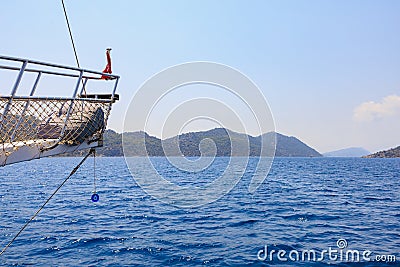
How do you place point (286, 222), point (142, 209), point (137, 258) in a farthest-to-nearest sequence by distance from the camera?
1. point (142, 209)
2. point (286, 222)
3. point (137, 258)

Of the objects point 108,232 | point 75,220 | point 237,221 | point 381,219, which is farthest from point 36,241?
point 381,219

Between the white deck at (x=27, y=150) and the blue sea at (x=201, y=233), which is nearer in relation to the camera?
the white deck at (x=27, y=150)

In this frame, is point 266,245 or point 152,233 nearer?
point 266,245

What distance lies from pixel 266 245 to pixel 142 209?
1373 cm

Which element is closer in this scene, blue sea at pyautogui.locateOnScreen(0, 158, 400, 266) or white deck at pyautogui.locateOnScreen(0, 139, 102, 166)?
white deck at pyautogui.locateOnScreen(0, 139, 102, 166)

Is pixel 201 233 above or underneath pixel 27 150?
underneath

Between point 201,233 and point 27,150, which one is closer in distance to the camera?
point 27,150

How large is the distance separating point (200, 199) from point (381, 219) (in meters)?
15.9

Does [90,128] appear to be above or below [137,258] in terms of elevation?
above

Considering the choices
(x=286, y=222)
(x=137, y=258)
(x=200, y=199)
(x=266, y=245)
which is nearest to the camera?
(x=137, y=258)

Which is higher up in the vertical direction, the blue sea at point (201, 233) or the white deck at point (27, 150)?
the white deck at point (27, 150)

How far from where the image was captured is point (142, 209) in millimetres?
28828

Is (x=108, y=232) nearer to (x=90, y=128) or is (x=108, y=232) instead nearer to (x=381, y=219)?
(x=90, y=128)

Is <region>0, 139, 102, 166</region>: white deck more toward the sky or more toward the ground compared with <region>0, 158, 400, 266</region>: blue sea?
more toward the sky
